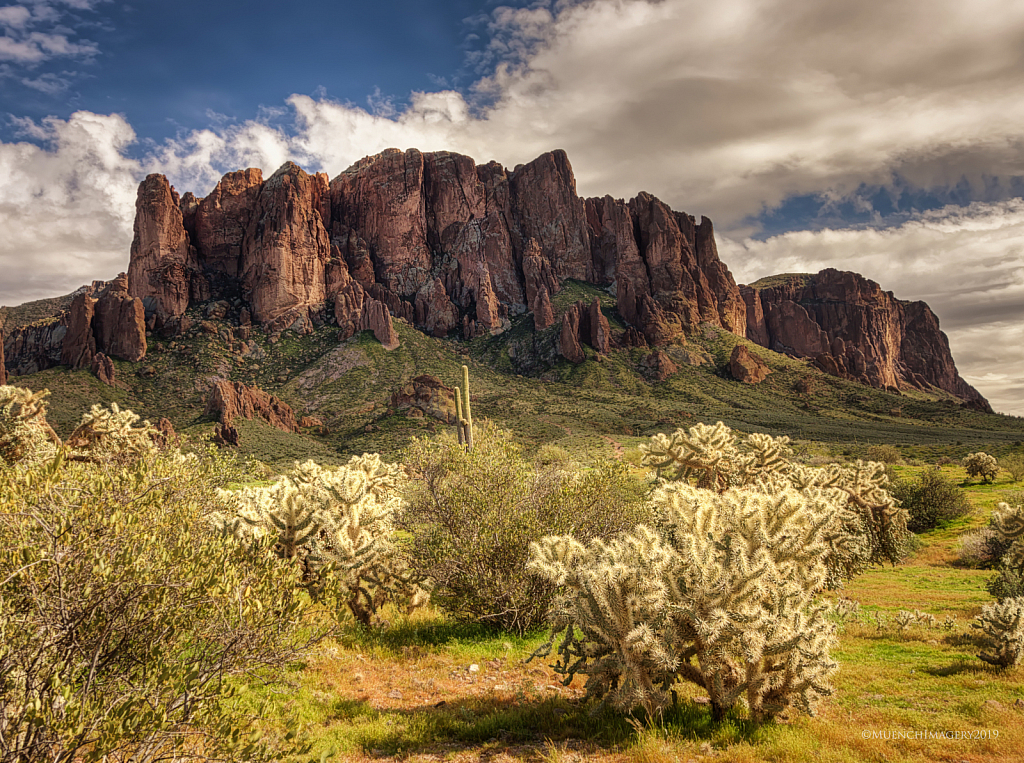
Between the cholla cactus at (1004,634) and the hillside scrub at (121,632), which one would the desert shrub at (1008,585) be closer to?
the cholla cactus at (1004,634)

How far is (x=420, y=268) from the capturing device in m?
150

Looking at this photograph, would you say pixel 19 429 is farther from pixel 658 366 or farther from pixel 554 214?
pixel 554 214

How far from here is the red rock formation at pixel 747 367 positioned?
4109 inches

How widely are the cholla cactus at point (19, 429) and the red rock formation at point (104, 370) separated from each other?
75.8 metres

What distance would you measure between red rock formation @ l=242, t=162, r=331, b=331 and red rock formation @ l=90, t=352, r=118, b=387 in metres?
33.0

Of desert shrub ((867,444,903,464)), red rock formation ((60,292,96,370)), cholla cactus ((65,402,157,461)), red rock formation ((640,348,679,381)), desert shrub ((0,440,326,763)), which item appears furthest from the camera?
red rock formation ((640,348,679,381))

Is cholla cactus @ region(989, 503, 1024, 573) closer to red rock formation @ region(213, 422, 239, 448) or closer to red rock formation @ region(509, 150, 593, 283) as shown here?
red rock formation @ region(213, 422, 239, 448)

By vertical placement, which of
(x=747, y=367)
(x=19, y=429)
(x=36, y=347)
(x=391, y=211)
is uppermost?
(x=391, y=211)

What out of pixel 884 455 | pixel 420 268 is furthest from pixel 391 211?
pixel 884 455

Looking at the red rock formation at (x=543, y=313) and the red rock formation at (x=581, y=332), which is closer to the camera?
the red rock formation at (x=581, y=332)

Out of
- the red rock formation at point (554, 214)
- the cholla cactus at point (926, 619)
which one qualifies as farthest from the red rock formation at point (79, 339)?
the cholla cactus at point (926, 619)

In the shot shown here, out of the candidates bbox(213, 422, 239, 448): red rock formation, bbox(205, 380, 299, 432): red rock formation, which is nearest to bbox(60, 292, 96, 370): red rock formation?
bbox(205, 380, 299, 432): red rock formation

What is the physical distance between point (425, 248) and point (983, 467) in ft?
450

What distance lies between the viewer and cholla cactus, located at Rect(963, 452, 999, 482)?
40.9 m
